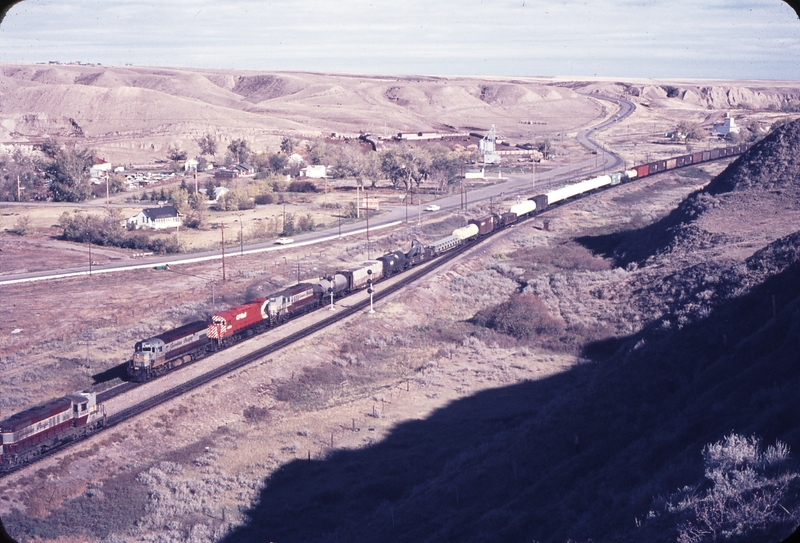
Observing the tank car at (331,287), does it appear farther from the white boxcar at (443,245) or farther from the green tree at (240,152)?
the green tree at (240,152)

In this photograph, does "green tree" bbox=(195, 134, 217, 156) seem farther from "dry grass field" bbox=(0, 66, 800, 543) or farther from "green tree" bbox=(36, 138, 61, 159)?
"dry grass field" bbox=(0, 66, 800, 543)

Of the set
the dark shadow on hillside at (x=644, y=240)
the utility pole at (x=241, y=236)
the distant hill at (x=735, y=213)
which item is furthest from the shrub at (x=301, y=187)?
the distant hill at (x=735, y=213)

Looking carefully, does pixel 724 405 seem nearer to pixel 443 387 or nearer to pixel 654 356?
pixel 654 356

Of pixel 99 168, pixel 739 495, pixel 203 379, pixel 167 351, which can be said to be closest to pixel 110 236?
pixel 167 351

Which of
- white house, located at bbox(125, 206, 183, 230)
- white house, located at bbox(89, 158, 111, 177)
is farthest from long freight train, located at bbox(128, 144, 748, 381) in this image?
white house, located at bbox(89, 158, 111, 177)

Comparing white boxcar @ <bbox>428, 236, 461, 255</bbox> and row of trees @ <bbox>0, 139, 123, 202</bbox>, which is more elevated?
row of trees @ <bbox>0, 139, 123, 202</bbox>
